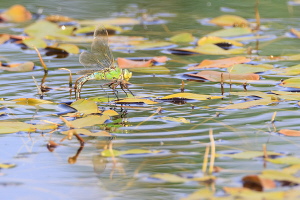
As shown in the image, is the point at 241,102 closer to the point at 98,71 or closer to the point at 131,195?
the point at 98,71

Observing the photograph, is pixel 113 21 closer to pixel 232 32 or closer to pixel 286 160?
pixel 232 32

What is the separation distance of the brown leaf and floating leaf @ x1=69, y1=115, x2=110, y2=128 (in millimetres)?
1105

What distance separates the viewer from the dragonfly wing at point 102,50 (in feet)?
12.6

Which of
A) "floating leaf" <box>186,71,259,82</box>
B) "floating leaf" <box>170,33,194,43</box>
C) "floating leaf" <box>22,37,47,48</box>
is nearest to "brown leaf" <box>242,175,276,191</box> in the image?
"floating leaf" <box>186,71,259,82</box>

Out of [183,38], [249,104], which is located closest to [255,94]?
[249,104]

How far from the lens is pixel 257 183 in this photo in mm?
2086

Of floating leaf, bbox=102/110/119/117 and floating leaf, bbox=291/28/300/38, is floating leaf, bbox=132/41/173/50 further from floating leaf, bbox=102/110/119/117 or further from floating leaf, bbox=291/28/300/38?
floating leaf, bbox=102/110/119/117

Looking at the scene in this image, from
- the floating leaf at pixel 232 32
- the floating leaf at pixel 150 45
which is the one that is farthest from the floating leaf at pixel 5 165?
the floating leaf at pixel 232 32

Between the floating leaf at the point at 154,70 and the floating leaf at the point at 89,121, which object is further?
the floating leaf at the point at 154,70

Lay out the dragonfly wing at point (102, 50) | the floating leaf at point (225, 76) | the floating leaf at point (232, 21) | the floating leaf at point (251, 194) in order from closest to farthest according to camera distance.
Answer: the floating leaf at point (251, 194) < the dragonfly wing at point (102, 50) < the floating leaf at point (225, 76) < the floating leaf at point (232, 21)

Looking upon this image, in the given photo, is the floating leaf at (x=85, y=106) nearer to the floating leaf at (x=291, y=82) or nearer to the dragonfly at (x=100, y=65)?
the dragonfly at (x=100, y=65)

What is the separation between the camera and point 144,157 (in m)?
2.46

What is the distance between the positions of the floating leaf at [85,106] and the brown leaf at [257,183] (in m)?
1.32

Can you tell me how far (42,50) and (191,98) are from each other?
2489 mm
